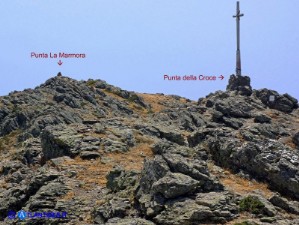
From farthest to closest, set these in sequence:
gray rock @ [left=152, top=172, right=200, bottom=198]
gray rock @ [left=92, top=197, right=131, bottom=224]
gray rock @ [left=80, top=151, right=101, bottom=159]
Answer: gray rock @ [left=80, top=151, right=101, bottom=159] < gray rock @ [left=92, top=197, right=131, bottom=224] < gray rock @ [left=152, top=172, right=200, bottom=198]

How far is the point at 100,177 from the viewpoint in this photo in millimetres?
34875

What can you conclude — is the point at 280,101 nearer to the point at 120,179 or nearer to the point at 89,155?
the point at 89,155

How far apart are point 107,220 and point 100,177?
8439 millimetres

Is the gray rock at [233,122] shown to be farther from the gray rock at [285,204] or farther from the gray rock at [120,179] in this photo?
the gray rock at [285,204]

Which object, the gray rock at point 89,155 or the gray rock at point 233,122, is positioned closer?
the gray rock at point 89,155

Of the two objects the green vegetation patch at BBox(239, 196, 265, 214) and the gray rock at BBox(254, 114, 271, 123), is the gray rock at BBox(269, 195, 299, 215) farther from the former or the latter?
the gray rock at BBox(254, 114, 271, 123)

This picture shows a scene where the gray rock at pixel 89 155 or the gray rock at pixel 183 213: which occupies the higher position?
the gray rock at pixel 89 155

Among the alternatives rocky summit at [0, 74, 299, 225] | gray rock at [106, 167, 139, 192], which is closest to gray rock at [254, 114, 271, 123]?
rocky summit at [0, 74, 299, 225]

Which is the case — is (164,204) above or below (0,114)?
below

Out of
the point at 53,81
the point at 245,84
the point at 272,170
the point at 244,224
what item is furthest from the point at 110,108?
the point at 244,224

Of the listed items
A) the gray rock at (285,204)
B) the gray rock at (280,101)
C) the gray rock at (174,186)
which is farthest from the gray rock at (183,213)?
the gray rock at (280,101)

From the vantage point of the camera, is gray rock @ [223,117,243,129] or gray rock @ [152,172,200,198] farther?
gray rock @ [223,117,243,129]

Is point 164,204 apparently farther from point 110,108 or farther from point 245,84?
point 110,108

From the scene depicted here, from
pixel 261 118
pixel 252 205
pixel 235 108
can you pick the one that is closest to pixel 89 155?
pixel 252 205
